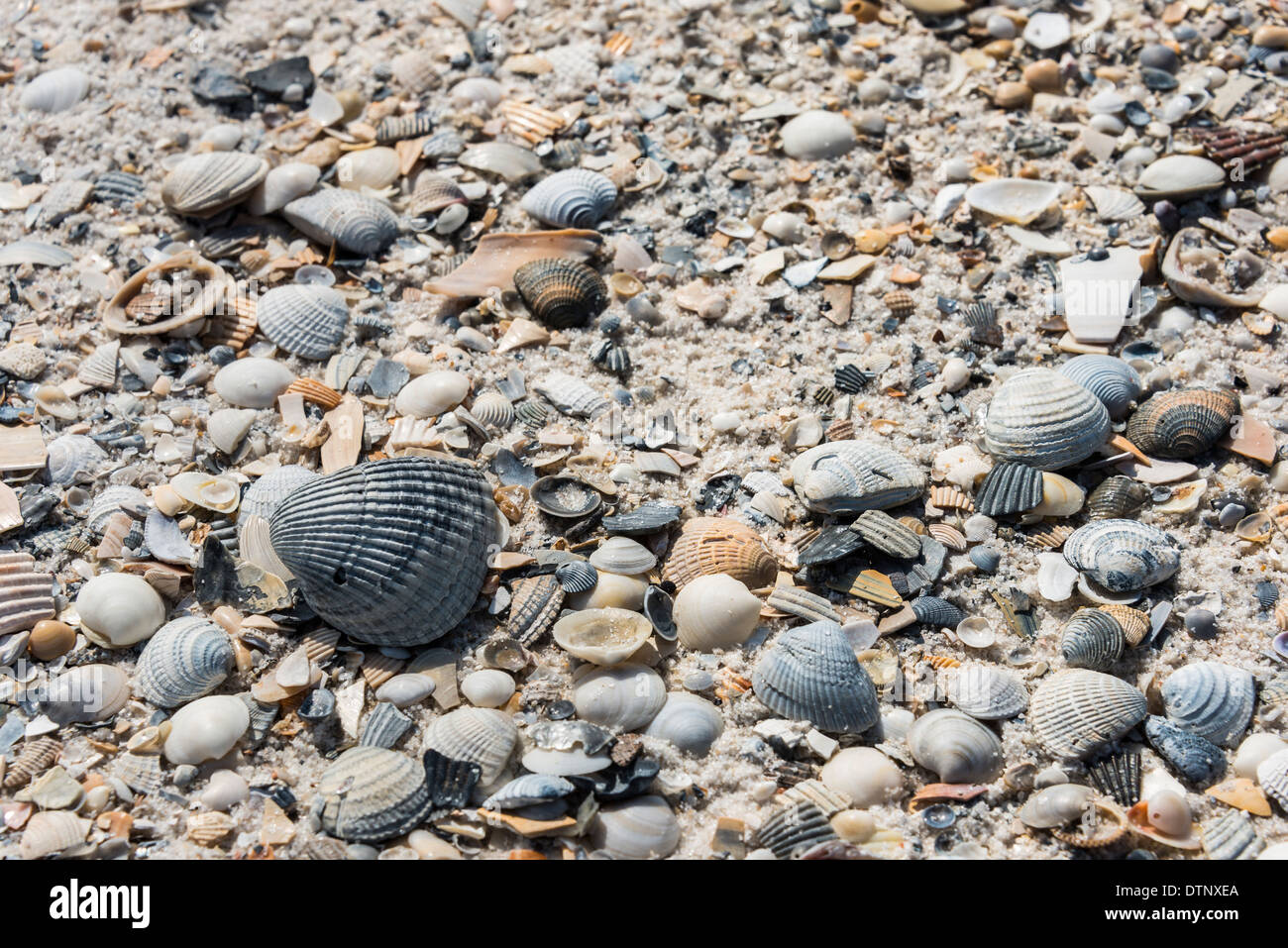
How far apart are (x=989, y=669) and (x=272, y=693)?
222 centimetres

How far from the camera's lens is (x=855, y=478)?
3246mm

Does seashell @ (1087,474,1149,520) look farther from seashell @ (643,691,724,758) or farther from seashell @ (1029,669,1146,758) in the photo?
seashell @ (643,691,724,758)

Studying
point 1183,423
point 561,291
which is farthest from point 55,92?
point 1183,423

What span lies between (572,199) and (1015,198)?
1.90 m

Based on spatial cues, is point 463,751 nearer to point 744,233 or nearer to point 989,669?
point 989,669

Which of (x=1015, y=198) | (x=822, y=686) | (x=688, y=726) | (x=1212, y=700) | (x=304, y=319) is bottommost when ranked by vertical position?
(x=688, y=726)

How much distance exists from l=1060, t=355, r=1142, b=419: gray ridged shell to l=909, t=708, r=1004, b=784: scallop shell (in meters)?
1.34

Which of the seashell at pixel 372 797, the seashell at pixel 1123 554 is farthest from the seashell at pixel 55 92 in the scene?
the seashell at pixel 1123 554

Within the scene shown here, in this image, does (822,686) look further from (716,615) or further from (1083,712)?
(1083,712)

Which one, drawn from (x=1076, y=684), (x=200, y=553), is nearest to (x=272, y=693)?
(x=200, y=553)

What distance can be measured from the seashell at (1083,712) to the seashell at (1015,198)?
208cm

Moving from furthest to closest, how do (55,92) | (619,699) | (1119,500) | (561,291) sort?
(55,92), (561,291), (1119,500), (619,699)

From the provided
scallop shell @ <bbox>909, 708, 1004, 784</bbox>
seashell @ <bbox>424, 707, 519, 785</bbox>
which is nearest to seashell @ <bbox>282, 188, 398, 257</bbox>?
seashell @ <bbox>424, 707, 519, 785</bbox>

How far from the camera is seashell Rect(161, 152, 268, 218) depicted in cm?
412
